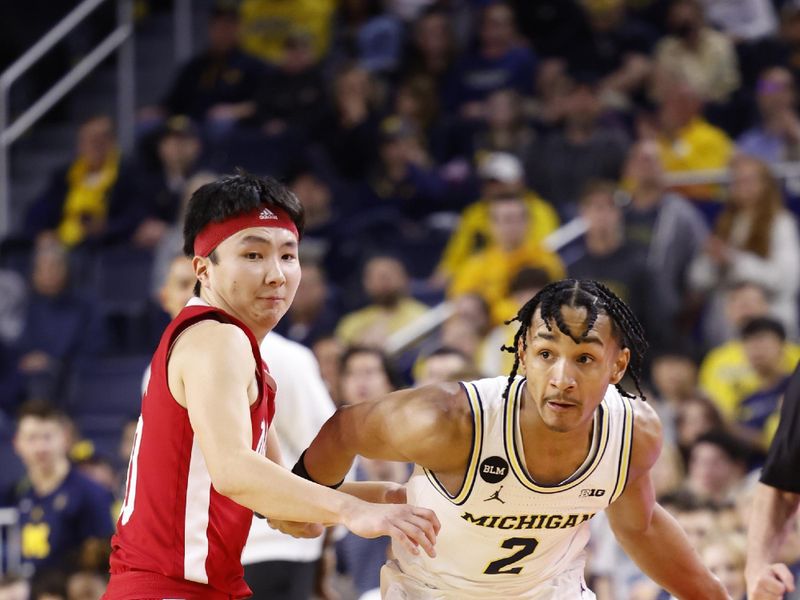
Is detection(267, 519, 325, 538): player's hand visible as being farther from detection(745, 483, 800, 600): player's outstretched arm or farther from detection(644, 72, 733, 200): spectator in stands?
detection(644, 72, 733, 200): spectator in stands

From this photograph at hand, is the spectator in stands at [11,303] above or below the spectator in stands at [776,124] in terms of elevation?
below

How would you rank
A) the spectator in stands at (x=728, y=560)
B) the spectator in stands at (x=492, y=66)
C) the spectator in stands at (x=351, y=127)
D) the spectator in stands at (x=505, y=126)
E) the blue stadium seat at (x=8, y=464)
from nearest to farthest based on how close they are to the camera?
1. the spectator in stands at (x=728, y=560)
2. the blue stadium seat at (x=8, y=464)
3. the spectator in stands at (x=505, y=126)
4. the spectator in stands at (x=351, y=127)
5. the spectator in stands at (x=492, y=66)

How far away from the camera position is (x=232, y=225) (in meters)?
3.43

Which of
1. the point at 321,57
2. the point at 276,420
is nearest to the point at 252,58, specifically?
the point at 321,57

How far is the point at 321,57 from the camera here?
12.0 meters

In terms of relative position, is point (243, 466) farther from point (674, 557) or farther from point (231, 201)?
point (674, 557)

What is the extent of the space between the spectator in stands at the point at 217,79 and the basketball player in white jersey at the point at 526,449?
26.4ft

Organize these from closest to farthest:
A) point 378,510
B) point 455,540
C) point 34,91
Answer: point 378,510 < point 455,540 < point 34,91

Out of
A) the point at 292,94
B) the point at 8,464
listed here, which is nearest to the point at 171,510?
the point at 8,464

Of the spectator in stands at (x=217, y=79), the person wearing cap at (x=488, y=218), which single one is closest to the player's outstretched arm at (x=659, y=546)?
the person wearing cap at (x=488, y=218)

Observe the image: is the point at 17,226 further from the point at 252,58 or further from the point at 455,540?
the point at 455,540

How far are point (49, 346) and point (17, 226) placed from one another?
2144 millimetres

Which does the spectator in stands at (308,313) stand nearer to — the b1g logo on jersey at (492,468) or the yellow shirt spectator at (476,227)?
the yellow shirt spectator at (476,227)

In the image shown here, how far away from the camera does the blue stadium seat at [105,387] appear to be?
32.5 ft
